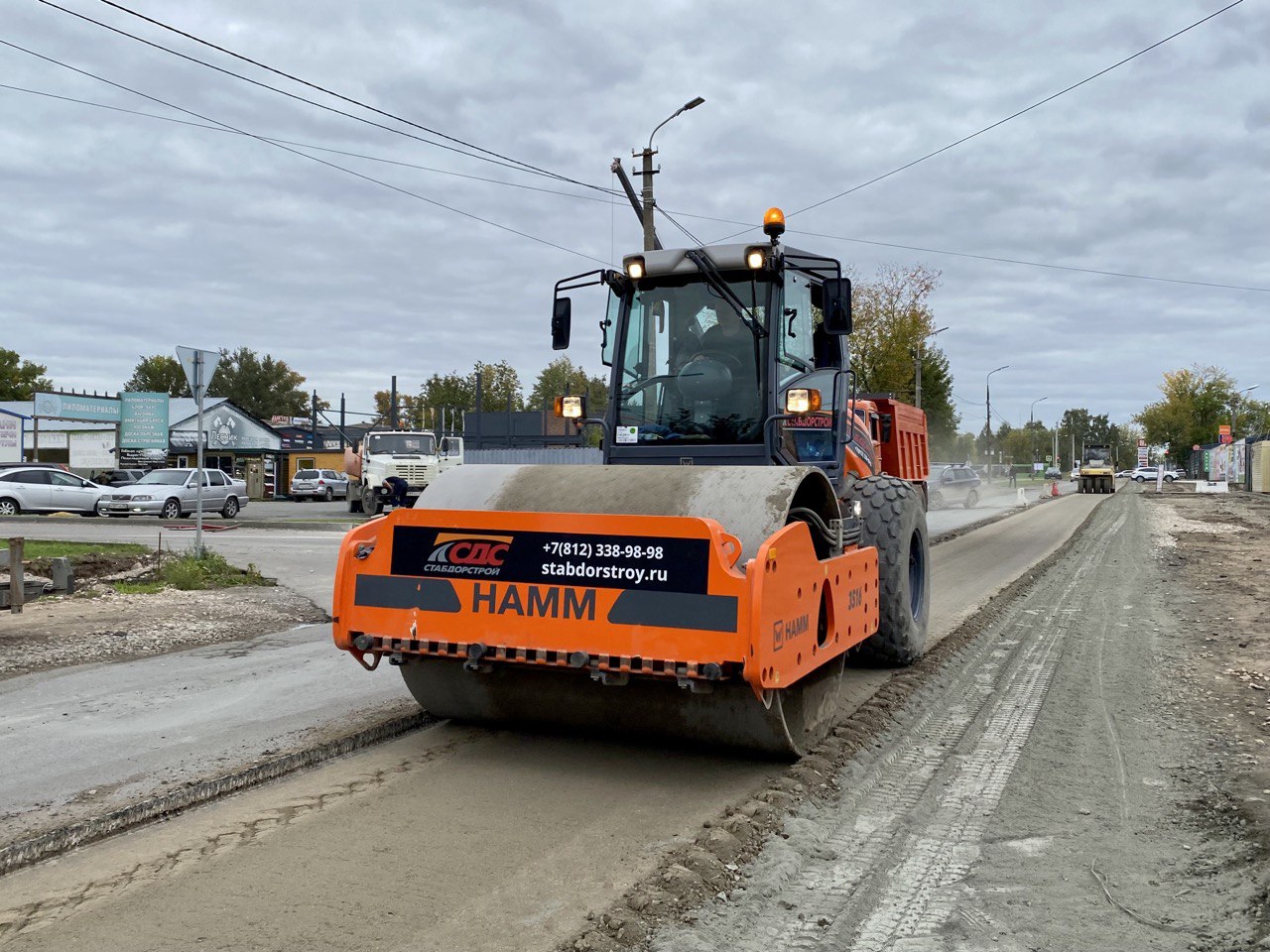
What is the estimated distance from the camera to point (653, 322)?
7230 millimetres

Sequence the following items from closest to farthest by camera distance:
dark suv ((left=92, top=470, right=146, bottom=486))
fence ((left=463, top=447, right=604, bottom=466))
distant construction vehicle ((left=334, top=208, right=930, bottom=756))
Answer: distant construction vehicle ((left=334, top=208, right=930, bottom=756))
fence ((left=463, top=447, right=604, bottom=466))
dark suv ((left=92, top=470, right=146, bottom=486))

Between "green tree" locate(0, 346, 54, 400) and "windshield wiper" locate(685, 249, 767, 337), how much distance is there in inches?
3011

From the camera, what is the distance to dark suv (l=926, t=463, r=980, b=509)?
3825 centimetres

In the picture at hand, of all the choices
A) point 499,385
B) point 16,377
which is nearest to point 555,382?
point 499,385

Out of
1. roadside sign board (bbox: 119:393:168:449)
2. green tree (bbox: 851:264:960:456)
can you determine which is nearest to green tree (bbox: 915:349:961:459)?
green tree (bbox: 851:264:960:456)

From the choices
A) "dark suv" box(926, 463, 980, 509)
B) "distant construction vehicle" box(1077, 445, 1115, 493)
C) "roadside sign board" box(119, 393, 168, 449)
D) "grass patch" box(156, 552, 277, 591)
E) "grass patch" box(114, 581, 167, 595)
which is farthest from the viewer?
"distant construction vehicle" box(1077, 445, 1115, 493)

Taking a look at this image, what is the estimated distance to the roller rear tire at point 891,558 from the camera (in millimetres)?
7254

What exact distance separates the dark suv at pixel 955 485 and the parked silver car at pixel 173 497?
23256mm

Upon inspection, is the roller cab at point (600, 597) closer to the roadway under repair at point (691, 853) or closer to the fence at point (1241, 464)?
the roadway under repair at point (691, 853)

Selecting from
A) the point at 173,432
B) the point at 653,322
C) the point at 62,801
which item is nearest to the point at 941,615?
the point at 653,322

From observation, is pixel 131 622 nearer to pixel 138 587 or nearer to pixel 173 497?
pixel 138 587

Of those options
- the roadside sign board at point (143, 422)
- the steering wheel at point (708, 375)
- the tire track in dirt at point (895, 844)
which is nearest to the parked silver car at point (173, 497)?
the roadside sign board at point (143, 422)

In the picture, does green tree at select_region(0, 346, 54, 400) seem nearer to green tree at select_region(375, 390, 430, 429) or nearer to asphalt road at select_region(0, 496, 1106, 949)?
green tree at select_region(375, 390, 430, 429)

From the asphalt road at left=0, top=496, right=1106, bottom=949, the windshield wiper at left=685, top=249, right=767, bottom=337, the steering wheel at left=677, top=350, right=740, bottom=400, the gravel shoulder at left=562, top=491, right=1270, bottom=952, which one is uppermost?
the windshield wiper at left=685, top=249, right=767, bottom=337
